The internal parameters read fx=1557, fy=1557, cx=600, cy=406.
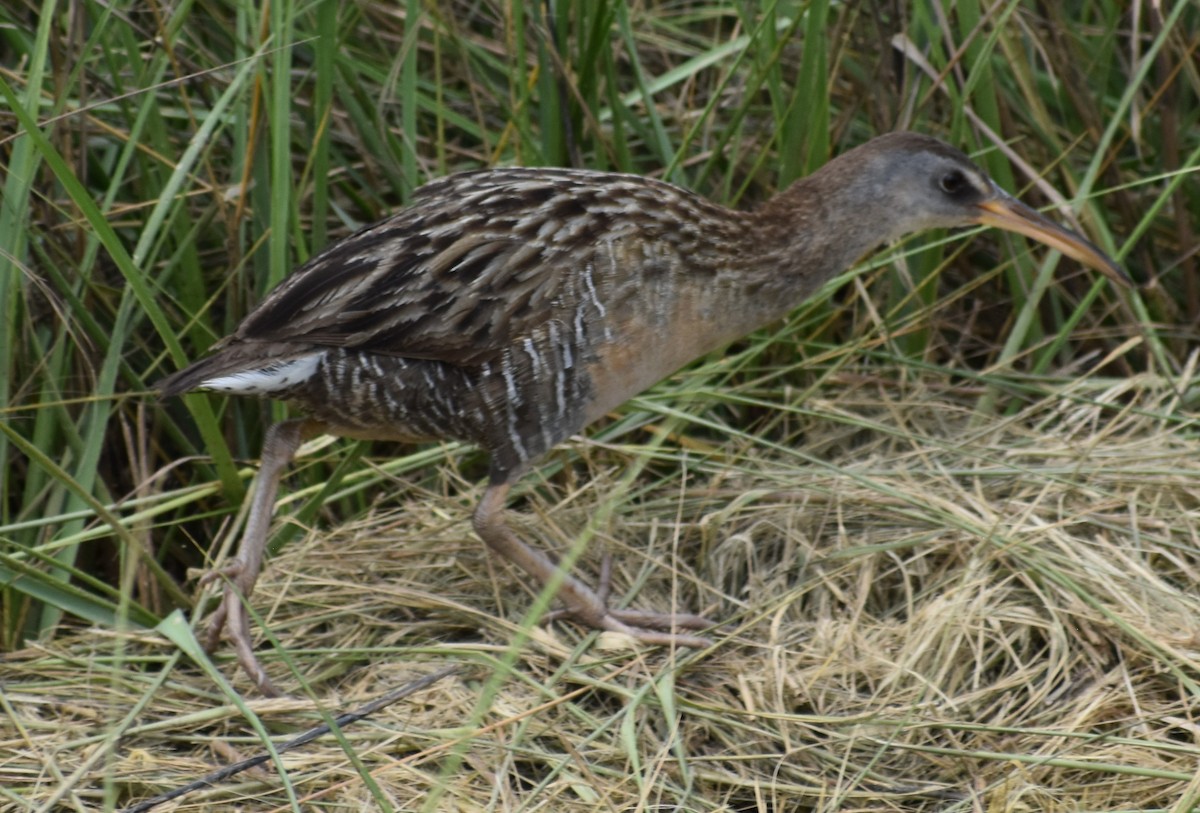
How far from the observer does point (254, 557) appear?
11.3ft

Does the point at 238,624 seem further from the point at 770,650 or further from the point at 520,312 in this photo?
the point at 770,650

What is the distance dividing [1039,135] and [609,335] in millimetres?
1689

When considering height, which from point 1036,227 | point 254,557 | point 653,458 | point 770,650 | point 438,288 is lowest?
point 770,650

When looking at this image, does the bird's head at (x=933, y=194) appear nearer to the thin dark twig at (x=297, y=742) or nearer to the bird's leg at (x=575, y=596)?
the bird's leg at (x=575, y=596)

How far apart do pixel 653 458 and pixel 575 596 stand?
2.19 feet

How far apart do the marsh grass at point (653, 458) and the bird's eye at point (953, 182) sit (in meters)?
0.29

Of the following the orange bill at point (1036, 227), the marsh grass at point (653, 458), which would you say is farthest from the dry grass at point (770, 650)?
the orange bill at point (1036, 227)

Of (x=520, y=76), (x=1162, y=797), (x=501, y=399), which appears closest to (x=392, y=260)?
(x=501, y=399)

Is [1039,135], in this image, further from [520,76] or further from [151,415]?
[151,415]

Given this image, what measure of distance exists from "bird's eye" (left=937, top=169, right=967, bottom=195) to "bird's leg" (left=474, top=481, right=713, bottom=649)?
1.16 metres

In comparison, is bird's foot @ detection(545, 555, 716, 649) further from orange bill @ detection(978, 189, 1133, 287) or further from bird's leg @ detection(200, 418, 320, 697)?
orange bill @ detection(978, 189, 1133, 287)

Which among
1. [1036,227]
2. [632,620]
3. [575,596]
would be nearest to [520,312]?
[575,596]

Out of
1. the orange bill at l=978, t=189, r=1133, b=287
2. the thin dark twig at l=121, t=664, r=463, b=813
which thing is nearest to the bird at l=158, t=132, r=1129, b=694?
the orange bill at l=978, t=189, r=1133, b=287

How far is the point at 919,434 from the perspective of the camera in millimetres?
4027
